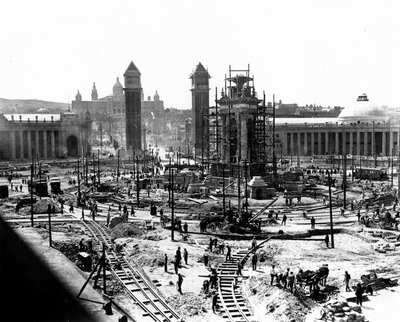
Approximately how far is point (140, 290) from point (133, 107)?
11927cm

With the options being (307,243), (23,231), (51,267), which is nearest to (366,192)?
(307,243)

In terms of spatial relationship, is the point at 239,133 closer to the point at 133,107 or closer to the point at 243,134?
the point at 243,134

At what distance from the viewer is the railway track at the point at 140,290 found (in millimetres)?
23219

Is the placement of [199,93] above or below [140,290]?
above

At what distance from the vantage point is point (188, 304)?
2452 cm

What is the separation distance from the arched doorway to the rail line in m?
104

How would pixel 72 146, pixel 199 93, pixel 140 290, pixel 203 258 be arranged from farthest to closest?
pixel 199 93
pixel 72 146
pixel 203 258
pixel 140 290

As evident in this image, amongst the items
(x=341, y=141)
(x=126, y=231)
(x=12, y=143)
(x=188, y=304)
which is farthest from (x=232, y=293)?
(x=12, y=143)

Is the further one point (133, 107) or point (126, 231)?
point (133, 107)

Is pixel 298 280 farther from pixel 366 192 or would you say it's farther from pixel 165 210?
pixel 366 192

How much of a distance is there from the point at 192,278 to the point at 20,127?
10438 centimetres

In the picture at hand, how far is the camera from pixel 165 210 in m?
53.0

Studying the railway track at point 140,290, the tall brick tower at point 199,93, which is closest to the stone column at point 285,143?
the tall brick tower at point 199,93

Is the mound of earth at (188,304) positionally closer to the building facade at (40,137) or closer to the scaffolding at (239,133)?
the scaffolding at (239,133)
